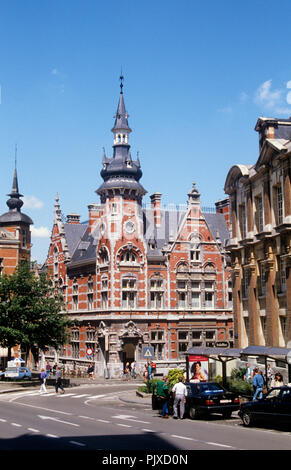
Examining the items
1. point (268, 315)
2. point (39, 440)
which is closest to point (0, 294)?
point (268, 315)

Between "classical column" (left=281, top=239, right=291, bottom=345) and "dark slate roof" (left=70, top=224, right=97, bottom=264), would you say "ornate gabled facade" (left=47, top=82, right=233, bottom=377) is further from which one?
"classical column" (left=281, top=239, right=291, bottom=345)

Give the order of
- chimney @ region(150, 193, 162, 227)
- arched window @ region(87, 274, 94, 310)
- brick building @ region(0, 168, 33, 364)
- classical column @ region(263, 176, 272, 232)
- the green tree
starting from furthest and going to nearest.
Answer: brick building @ region(0, 168, 33, 364)
chimney @ region(150, 193, 162, 227)
arched window @ region(87, 274, 94, 310)
the green tree
classical column @ region(263, 176, 272, 232)

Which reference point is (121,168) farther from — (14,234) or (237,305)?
(237,305)

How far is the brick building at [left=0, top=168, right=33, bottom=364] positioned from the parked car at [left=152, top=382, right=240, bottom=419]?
46.7 metres

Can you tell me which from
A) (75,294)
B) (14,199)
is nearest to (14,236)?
(14,199)

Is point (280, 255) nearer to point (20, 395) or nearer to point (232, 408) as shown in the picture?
point (232, 408)

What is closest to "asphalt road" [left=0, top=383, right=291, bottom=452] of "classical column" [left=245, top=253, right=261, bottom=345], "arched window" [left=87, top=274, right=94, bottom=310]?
"classical column" [left=245, top=253, right=261, bottom=345]

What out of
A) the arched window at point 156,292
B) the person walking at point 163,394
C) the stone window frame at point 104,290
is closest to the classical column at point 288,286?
the person walking at point 163,394

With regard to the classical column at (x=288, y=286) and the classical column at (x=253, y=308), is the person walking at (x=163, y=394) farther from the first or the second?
the classical column at (x=253, y=308)

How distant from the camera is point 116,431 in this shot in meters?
19.7

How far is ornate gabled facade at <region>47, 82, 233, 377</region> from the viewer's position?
5756 centimetres

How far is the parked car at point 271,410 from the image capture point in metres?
19.7

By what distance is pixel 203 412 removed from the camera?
23.7m

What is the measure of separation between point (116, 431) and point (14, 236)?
54.2 m
